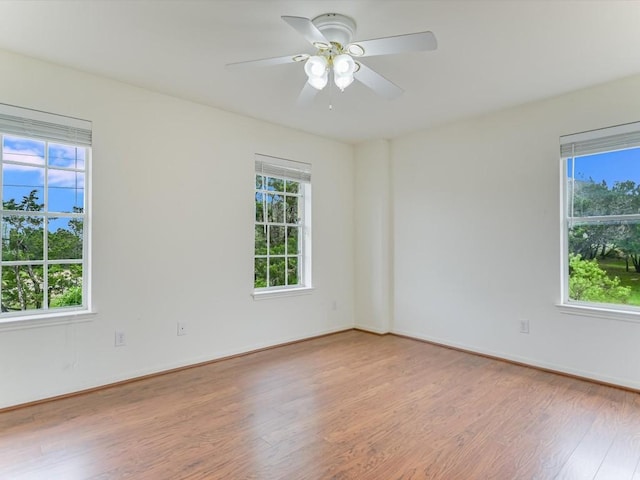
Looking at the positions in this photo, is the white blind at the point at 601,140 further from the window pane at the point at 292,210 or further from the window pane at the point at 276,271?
the window pane at the point at 276,271

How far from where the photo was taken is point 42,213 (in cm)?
283

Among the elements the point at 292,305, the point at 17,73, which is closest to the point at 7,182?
the point at 17,73

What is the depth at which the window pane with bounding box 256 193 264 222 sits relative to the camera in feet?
13.7

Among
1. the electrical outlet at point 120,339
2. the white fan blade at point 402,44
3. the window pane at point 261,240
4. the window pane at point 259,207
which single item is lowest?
the electrical outlet at point 120,339

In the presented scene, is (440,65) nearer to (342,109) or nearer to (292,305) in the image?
(342,109)

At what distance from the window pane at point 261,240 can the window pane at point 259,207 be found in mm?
93

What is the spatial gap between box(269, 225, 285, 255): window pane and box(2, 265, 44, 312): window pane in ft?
7.18

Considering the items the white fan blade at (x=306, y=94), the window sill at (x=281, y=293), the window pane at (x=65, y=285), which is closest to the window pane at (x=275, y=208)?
the window sill at (x=281, y=293)

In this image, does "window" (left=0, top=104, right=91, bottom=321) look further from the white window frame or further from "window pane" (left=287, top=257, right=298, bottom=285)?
"window pane" (left=287, top=257, right=298, bottom=285)

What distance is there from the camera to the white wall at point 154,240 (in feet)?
9.15

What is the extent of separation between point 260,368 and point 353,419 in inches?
50.3

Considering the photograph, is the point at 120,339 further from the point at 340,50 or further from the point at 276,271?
the point at 340,50

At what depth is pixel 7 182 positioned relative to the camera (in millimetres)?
2723

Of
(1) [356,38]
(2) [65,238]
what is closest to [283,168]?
(1) [356,38]
